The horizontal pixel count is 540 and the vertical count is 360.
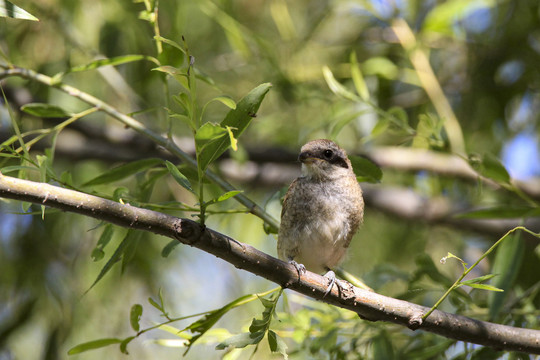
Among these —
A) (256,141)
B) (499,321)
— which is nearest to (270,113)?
(256,141)

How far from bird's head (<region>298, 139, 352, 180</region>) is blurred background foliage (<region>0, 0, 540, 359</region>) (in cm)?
14

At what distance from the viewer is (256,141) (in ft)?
15.1

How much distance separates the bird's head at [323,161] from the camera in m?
3.16

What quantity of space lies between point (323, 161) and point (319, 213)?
1.04ft

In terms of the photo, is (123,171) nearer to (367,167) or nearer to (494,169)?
(367,167)

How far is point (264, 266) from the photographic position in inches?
72.7

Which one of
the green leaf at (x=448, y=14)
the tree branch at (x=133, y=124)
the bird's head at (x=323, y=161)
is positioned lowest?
the tree branch at (x=133, y=124)

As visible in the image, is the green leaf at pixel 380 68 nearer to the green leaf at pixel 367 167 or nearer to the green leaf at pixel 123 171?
the green leaf at pixel 367 167

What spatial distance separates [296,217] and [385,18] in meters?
1.51

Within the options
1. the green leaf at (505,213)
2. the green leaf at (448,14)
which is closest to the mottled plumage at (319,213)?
the green leaf at (505,213)

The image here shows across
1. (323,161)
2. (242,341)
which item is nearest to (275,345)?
(242,341)

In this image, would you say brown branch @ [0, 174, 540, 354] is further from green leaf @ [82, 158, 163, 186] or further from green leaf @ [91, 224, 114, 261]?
green leaf @ [82, 158, 163, 186]

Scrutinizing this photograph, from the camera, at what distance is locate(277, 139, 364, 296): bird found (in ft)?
9.59

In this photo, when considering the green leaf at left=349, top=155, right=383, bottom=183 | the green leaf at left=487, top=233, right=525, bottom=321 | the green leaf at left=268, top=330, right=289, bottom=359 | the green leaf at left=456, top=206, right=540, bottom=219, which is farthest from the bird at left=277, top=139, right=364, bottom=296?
the green leaf at left=268, top=330, right=289, bottom=359
